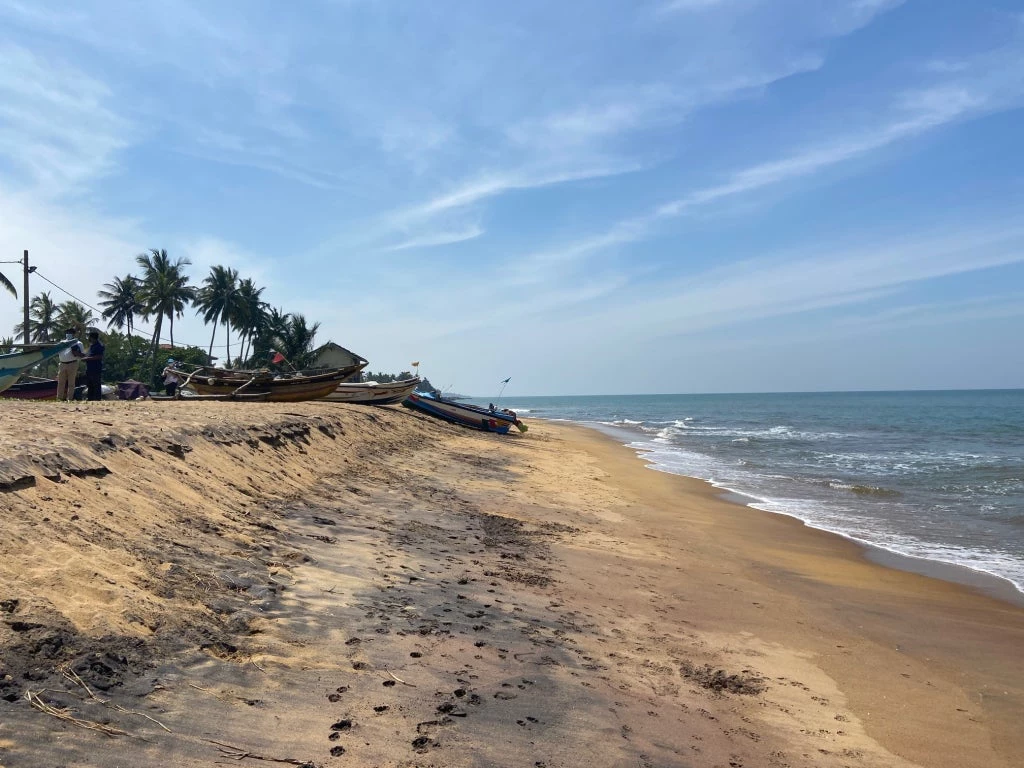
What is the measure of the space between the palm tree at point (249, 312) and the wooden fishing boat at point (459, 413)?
3325cm

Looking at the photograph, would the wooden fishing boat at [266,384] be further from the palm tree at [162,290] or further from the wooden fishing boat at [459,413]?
the palm tree at [162,290]

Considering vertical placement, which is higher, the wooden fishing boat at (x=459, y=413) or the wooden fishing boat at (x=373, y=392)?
the wooden fishing boat at (x=373, y=392)

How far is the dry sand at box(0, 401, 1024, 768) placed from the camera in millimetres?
3639

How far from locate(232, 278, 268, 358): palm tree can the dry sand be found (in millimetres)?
51408

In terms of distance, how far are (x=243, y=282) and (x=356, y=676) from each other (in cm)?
6134

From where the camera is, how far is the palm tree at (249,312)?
5856cm

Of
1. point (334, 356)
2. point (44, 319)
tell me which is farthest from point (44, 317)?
point (334, 356)

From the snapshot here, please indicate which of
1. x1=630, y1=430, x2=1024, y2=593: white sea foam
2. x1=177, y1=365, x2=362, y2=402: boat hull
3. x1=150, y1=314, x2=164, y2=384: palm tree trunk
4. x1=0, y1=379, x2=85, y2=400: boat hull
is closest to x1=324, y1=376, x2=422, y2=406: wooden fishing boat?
x1=177, y1=365, x2=362, y2=402: boat hull

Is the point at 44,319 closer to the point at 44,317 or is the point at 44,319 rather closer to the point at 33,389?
the point at 44,317

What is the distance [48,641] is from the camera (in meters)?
3.74

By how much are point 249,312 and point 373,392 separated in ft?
118

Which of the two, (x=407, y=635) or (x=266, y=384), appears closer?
(x=407, y=635)

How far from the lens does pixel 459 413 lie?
31672 mm

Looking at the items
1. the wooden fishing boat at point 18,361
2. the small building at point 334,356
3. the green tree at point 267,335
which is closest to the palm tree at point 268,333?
the green tree at point 267,335
